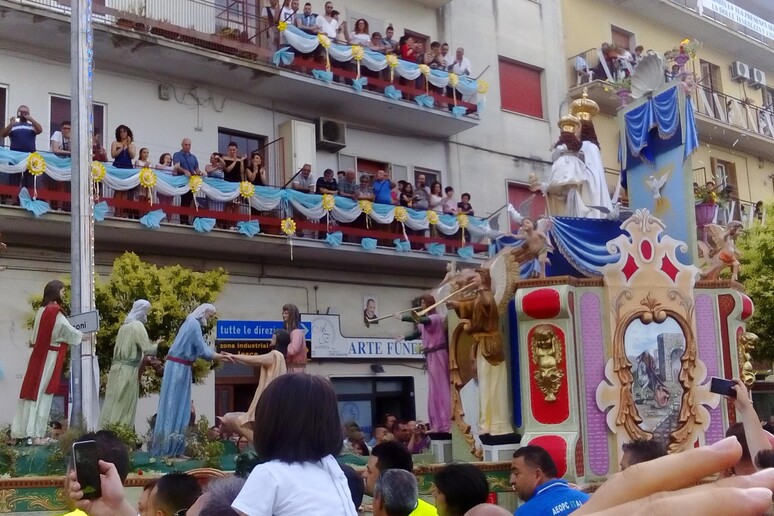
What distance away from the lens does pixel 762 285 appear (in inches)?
927

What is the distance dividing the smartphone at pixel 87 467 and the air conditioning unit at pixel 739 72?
3464 centimetres

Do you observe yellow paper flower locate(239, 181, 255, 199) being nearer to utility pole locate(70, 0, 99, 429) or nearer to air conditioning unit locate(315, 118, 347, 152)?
air conditioning unit locate(315, 118, 347, 152)

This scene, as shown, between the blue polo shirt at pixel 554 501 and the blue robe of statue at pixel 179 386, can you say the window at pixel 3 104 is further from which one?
the blue polo shirt at pixel 554 501

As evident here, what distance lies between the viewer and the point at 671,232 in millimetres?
15031

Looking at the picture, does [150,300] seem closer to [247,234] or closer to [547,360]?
[247,234]

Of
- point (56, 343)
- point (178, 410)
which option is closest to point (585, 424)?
point (178, 410)

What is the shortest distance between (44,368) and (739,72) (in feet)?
98.1

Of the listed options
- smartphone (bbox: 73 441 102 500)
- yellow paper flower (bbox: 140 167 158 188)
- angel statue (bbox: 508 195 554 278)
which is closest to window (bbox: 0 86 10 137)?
yellow paper flower (bbox: 140 167 158 188)

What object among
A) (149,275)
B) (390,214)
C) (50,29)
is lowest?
(149,275)

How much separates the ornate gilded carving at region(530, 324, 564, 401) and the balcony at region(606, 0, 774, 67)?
2042 cm

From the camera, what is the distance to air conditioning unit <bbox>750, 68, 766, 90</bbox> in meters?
34.8

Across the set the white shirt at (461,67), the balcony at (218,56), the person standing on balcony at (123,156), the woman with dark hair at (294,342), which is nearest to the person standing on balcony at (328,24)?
the balcony at (218,56)

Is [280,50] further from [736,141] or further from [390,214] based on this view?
[736,141]

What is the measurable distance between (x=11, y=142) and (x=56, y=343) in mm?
7330
